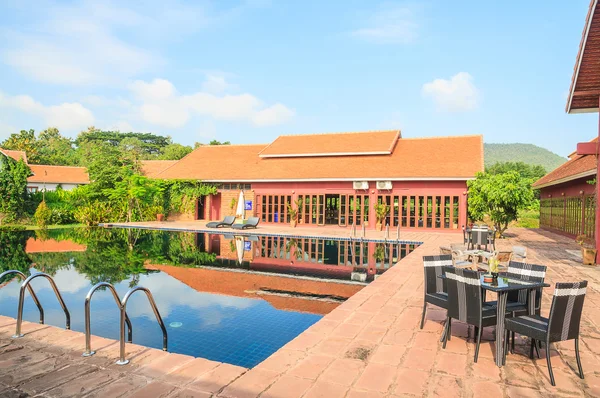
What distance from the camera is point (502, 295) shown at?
4.28 metres

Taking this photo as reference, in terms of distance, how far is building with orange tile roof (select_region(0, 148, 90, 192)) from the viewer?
38.1m

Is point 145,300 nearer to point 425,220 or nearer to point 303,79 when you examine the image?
point 425,220

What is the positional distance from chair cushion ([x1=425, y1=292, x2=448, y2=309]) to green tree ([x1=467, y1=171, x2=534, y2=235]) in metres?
12.6

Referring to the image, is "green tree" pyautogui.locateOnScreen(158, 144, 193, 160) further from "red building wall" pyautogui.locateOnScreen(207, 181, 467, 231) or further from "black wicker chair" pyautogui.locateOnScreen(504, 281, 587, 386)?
"black wicker chair" pyautogui.locateOnScreen(504, 281, 587, 386)

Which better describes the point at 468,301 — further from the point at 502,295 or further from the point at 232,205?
the point at 232,205

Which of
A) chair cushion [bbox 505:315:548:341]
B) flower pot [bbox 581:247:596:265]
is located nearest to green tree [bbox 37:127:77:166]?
flower pot [bbox 581:247:596:265]

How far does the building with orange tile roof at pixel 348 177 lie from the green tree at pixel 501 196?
2132 millimetres

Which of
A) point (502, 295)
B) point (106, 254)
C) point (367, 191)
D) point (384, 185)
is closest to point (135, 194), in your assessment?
point (106, 254)

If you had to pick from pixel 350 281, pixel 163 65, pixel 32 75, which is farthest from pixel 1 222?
pixel 350 281

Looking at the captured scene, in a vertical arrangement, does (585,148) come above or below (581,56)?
below

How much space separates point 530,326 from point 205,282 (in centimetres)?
717

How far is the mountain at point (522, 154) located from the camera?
4070 inches

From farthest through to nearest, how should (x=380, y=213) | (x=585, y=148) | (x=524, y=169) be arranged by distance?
1. (x=524, y=169)
2. (x=380, y=213)
3. (x=585, y=148)

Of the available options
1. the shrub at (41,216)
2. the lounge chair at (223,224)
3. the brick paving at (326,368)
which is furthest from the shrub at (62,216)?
the brick paving at (326,368)
